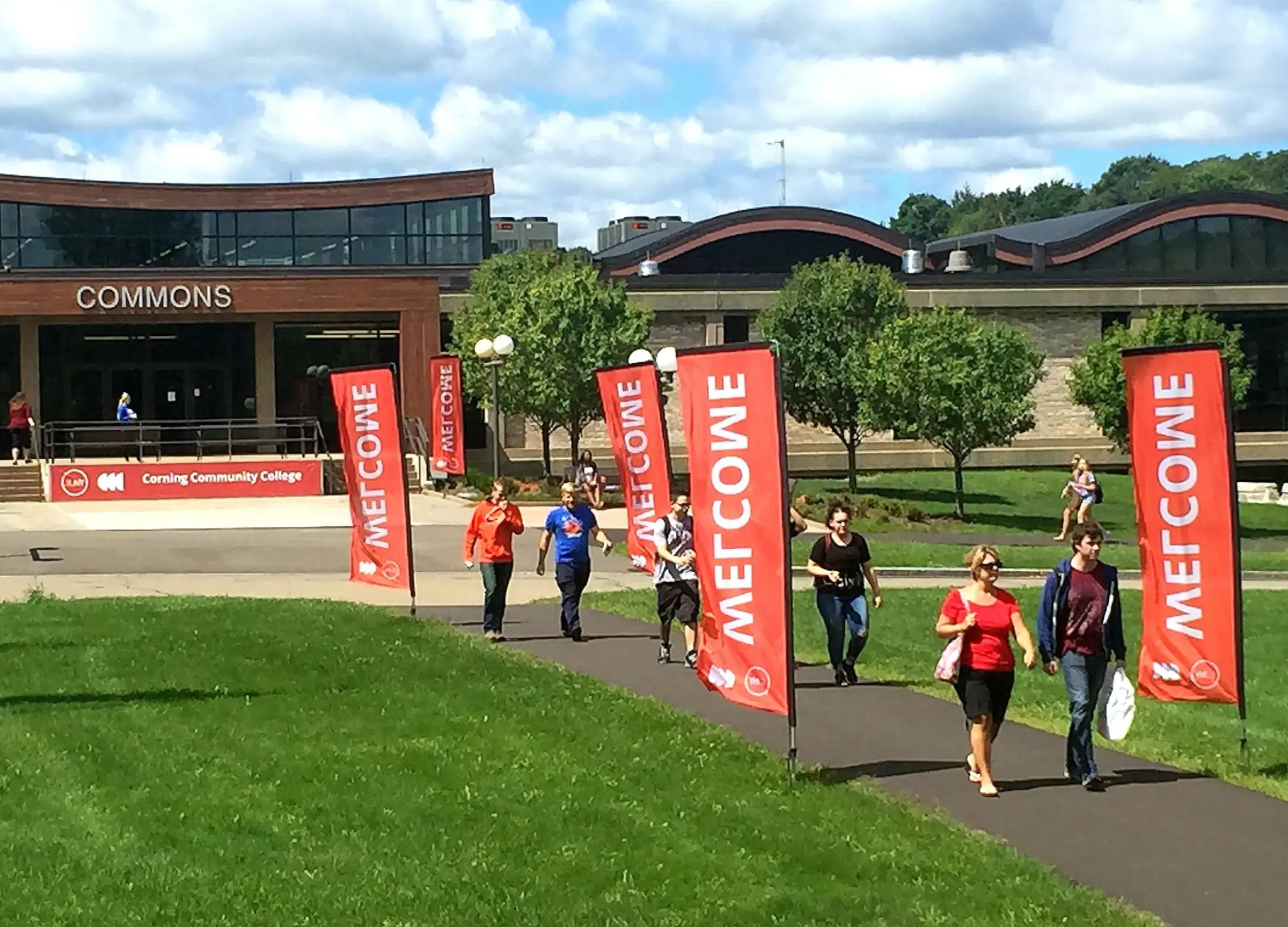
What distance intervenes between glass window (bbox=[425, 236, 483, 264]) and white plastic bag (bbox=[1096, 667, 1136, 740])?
49.4 m

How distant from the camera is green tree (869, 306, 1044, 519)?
1542 inches

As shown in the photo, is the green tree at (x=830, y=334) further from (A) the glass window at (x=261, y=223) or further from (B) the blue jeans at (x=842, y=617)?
(B) the blue jeans at (x=842, y=617)

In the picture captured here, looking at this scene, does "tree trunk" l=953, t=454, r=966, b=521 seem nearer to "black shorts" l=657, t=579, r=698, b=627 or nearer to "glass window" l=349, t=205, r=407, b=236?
"black shorts" l=657, t=579, r=698, b=627

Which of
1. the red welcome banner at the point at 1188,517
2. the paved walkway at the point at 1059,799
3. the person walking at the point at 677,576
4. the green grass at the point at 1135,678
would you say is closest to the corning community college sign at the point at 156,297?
the green grass at the point at 1135,678

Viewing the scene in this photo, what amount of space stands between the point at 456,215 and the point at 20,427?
20.6m

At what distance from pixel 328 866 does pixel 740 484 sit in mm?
3782

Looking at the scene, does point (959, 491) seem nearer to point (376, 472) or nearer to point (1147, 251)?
point (376, 472)

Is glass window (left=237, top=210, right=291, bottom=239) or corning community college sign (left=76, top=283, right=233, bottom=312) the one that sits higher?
glass window (left=237, top=210, right=291, bottom=239)

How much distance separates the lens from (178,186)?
57.9 metres

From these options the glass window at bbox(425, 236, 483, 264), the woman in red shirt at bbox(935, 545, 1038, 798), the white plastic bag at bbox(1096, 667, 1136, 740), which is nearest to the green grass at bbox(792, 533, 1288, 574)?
the white plastic bag at bbox(1096, 667, 1136, 740)

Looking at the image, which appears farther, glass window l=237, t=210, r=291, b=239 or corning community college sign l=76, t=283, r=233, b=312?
glass window l=237, t=210, r=291, b=239

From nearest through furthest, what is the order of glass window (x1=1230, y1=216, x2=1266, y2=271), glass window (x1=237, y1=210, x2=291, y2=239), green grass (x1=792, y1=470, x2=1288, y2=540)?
green grass (x1=792, y1=470, x2=1288, y2=540) → glass window (x1=237, y1=210, x2=291, y2=239) → glass window (x1=1230, y1=216, x2=1266, y2=271)

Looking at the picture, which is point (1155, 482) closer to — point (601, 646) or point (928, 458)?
point (601, 646)

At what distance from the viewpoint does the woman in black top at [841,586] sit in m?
15.5
